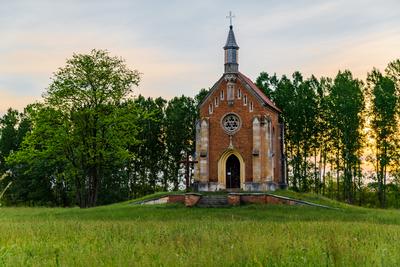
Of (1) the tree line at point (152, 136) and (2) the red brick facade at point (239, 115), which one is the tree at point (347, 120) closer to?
(1) the tree line at point (152, 136)

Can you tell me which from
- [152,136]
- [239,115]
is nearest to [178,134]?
[152,136]

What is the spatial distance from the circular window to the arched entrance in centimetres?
223

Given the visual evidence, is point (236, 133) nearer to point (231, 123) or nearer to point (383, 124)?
point (231, 123)

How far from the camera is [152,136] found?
6178 cm

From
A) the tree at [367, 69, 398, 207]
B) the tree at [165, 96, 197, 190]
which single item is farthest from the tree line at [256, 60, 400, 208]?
the tree at [165, 96, 197, 190]

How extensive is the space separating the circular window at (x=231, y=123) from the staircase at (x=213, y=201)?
907 cm

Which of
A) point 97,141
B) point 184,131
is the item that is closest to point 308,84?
point 184,131

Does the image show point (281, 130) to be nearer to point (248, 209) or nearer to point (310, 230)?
point (248, 209)

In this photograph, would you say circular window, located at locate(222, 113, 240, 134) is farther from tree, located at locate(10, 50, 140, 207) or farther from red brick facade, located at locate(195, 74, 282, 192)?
tree, located at locate(10, 50, 140, 207)

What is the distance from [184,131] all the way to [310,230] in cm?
4696

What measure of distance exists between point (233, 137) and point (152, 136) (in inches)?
781

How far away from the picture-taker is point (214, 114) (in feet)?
147

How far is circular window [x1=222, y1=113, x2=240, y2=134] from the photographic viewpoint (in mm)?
43906

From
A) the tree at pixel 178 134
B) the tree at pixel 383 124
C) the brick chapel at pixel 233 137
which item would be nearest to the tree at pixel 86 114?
the brick chapel at pixel 233 137
